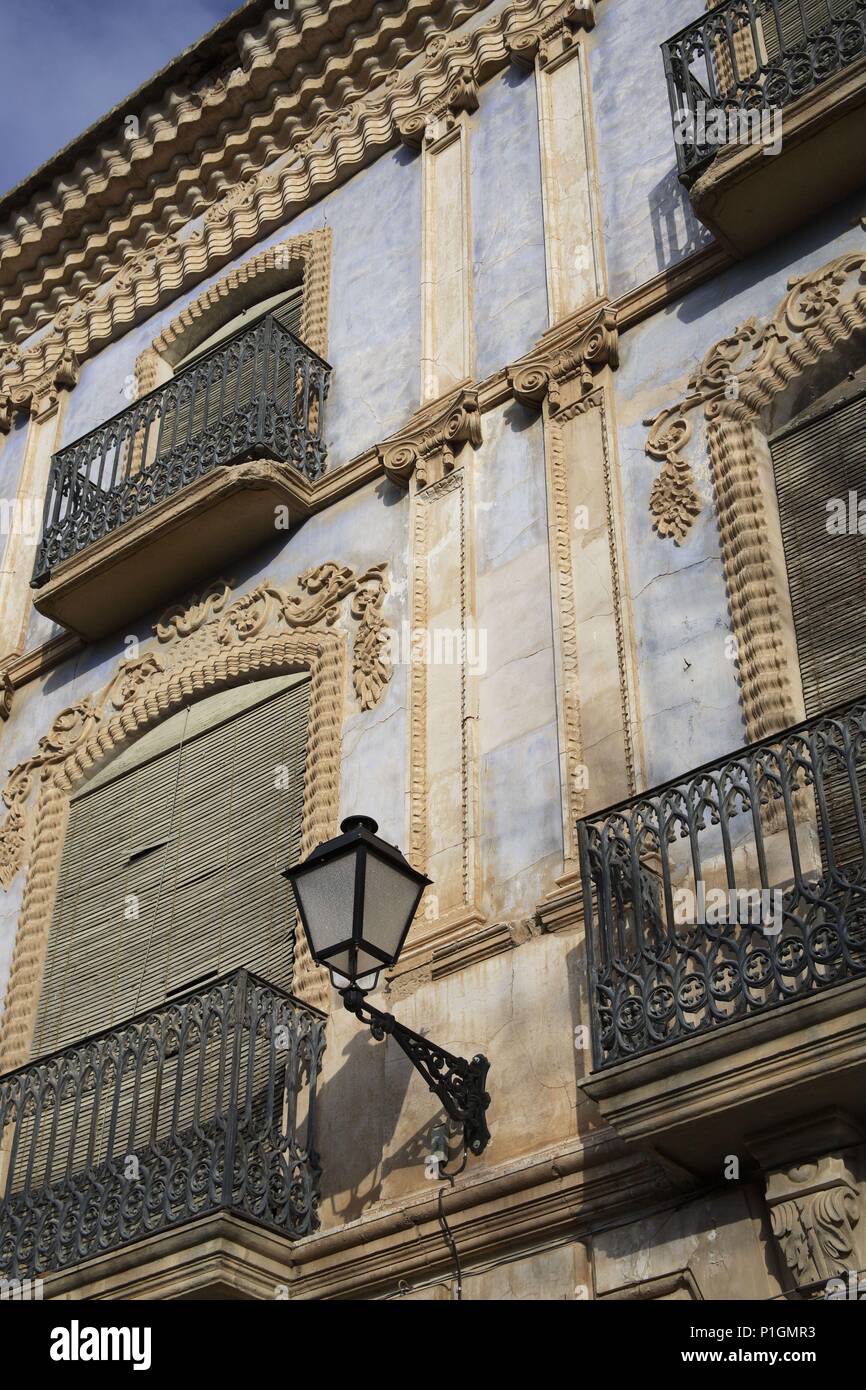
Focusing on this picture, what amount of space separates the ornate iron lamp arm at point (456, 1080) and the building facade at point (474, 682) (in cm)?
7

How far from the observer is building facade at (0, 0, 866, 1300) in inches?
269

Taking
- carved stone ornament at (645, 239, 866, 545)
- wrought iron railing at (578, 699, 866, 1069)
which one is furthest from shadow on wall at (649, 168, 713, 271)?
wrought iron railing at (578, 699, 866, 1069)

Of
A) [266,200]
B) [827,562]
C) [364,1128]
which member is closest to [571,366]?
[827,562]

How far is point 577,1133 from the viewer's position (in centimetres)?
717

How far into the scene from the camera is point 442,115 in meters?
12.0

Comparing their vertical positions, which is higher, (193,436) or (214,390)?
(214,390)

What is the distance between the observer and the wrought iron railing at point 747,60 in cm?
909

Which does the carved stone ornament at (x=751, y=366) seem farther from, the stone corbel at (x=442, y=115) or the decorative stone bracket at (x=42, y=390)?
the decorative stone bracket at (x=42, y=390)

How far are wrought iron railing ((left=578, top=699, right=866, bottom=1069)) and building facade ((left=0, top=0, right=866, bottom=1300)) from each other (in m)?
0.03

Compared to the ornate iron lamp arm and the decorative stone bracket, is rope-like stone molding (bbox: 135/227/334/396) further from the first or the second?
the ornate iron lamp arm

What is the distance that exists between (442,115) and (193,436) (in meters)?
2.63
